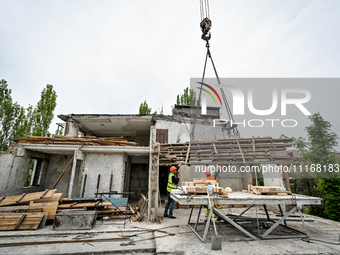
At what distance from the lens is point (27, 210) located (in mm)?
7457

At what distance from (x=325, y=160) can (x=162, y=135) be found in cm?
1087

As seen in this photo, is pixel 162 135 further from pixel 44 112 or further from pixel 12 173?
pixel 44 112

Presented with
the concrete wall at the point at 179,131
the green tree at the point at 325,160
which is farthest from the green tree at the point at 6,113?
the green tree at the point at 325,160

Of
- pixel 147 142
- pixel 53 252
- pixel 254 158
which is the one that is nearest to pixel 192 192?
pixel 53 252

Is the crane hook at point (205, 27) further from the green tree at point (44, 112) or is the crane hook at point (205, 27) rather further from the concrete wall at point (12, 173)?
the green tree at point (44, 112)

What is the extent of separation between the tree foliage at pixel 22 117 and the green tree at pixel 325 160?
24.5m

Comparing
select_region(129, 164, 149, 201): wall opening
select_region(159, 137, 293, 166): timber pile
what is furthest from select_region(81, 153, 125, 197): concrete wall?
select_region(129, 164, 149, 201): wall opening

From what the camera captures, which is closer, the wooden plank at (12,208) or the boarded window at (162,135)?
the wooden plank at (12,208)

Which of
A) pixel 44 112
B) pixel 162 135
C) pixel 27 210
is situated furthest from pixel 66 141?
pixel 44 112

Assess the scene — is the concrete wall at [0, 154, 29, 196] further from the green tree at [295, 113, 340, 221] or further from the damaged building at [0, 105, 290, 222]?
the green tree at [295, 113, 340, 221]

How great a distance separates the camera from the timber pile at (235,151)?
8289mm

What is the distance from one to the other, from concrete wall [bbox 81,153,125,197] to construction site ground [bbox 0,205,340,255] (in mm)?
3504

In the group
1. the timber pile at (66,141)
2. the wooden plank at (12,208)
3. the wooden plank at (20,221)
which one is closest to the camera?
the wooden plank at (20,221)

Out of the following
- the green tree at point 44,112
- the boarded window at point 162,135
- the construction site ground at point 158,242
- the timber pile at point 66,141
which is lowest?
the construction site ground at point 158,242
